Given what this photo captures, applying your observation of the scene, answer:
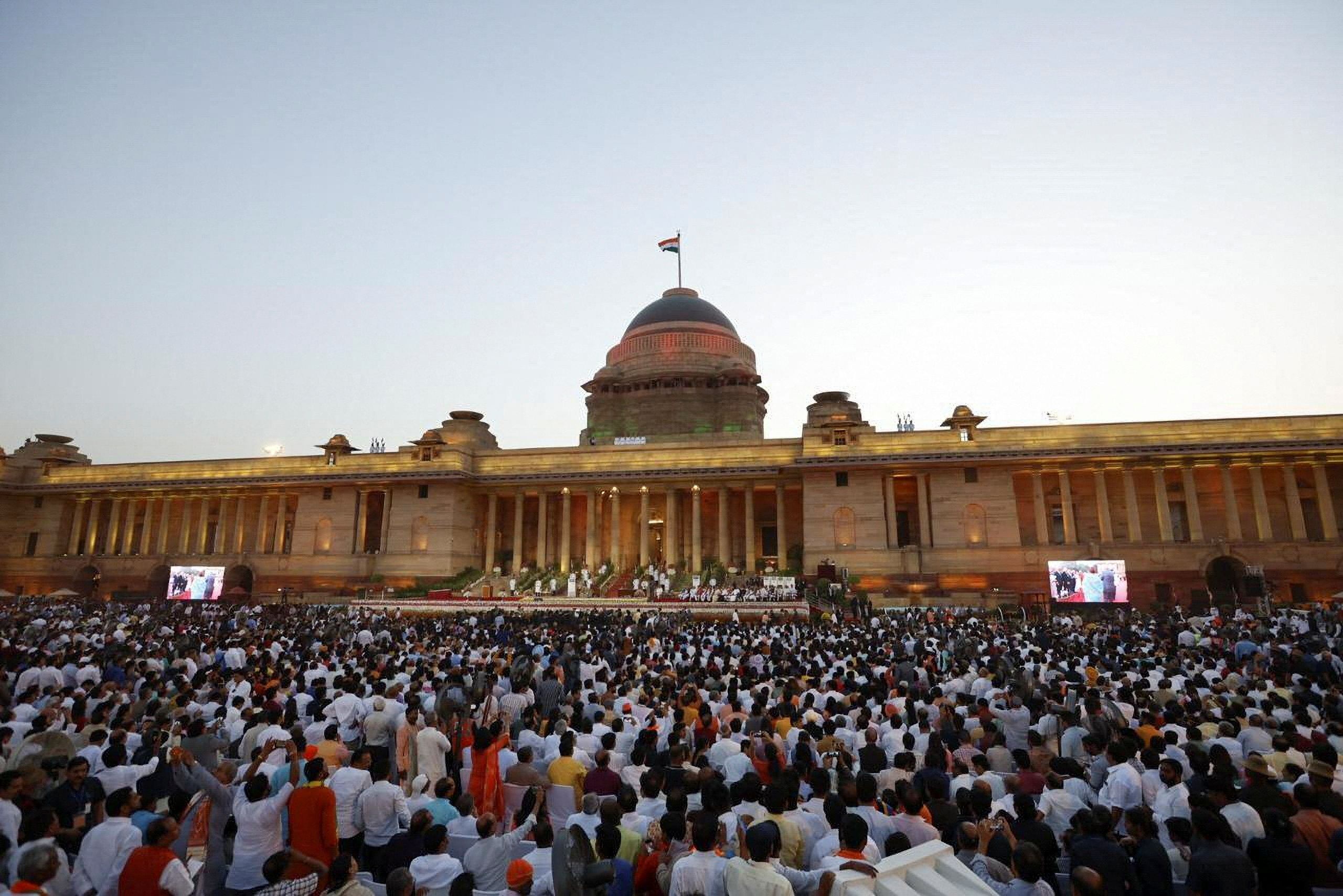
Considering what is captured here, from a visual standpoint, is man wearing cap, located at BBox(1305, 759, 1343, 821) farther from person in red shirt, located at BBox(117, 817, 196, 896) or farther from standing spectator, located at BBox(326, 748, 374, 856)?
person in red shirt, located at BBox(117, 817, 196, 896)

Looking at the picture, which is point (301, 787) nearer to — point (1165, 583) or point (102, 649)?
point (102, 649)

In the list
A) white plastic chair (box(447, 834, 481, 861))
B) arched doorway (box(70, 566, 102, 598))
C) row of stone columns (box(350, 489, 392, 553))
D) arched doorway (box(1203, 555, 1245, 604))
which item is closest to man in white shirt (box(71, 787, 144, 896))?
white plastic chair (box(447, 834, 481, 861))

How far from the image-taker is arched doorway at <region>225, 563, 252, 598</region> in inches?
2104

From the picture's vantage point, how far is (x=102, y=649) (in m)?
19.8

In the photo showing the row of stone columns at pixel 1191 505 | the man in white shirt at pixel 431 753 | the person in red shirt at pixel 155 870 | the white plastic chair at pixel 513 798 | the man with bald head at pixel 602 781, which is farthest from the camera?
the row of stone columns at pixel 1191 505

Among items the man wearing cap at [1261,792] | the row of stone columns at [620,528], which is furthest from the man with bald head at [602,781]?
the row of stone columns at [620,528]

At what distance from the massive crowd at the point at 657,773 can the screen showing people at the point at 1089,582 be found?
2052 cm

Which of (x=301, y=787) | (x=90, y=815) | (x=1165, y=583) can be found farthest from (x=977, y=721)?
(x=1165, y=583)

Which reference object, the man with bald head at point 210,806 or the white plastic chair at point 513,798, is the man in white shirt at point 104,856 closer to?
the man with bald head at point 210,806

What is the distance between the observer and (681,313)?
2736 inches

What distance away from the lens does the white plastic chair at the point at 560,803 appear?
347 inches

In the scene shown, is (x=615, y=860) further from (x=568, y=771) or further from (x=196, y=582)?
(x=196, y=582)

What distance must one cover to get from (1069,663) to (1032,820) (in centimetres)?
1049

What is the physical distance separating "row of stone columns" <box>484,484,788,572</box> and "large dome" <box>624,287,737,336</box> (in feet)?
70.8
